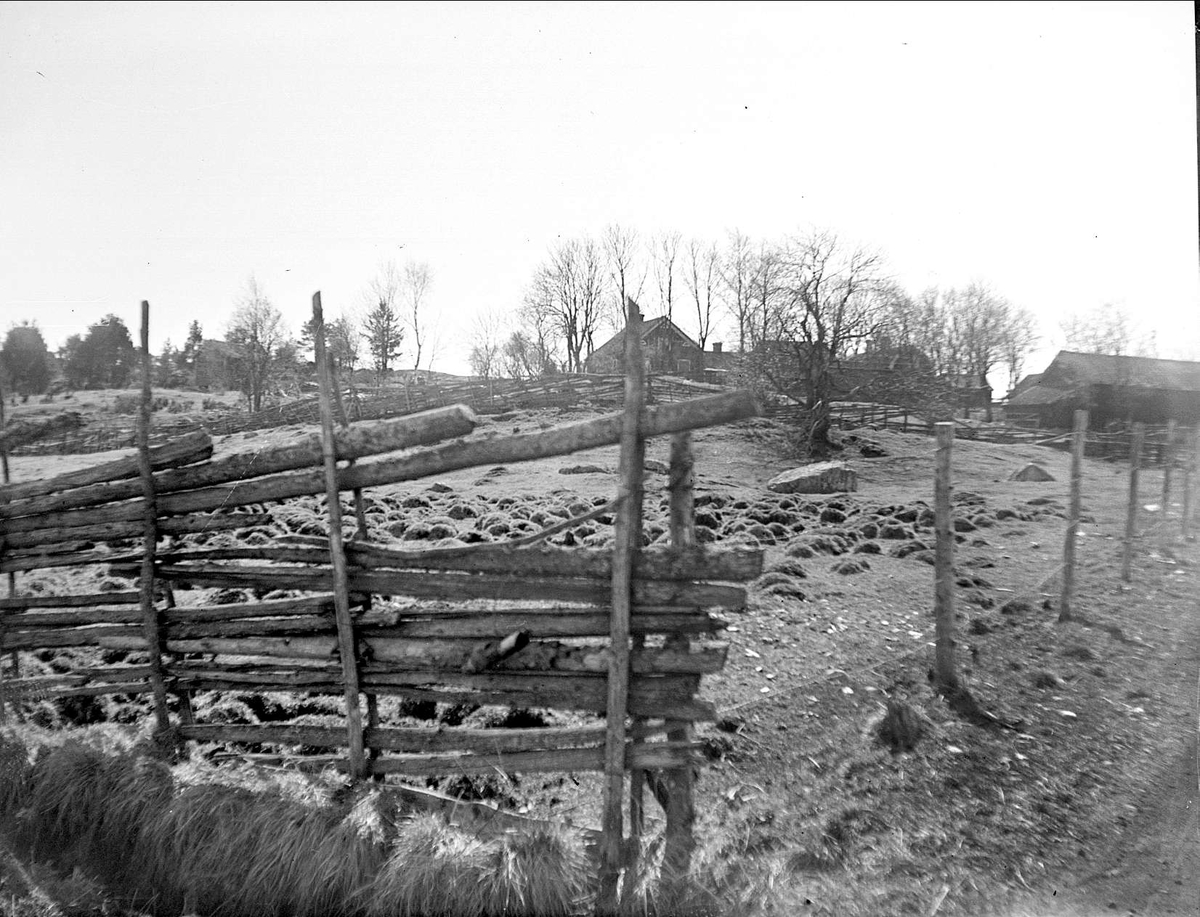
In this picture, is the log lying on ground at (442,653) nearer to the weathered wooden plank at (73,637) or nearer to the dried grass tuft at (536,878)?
the weathered wooden plank at (73,637)

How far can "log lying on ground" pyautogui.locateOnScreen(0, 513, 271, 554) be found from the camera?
3.54 metres

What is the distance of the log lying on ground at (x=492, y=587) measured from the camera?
2.78m

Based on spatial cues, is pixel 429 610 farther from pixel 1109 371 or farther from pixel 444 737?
pixel 1109 371

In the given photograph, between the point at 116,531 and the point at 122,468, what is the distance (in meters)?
0.42

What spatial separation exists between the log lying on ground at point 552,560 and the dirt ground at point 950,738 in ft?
4.36

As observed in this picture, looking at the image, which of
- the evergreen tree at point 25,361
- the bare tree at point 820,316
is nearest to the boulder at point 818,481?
the bare tree at point 820,316

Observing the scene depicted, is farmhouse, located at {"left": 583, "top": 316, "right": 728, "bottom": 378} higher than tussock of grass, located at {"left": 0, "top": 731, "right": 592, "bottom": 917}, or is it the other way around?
farmhouse, located at {"left": 583, "top": 316, "right": 728, "bottom": 378}

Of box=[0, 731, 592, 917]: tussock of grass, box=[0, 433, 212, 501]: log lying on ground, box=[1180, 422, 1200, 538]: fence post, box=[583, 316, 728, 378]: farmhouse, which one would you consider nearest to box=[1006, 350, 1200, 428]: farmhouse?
box=[1180, 422, 1200, 538]: fence post

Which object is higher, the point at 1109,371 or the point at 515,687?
the point at 1109,371

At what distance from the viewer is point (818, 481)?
13.3 meters

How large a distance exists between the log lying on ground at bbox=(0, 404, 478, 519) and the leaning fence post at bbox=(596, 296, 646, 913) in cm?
78

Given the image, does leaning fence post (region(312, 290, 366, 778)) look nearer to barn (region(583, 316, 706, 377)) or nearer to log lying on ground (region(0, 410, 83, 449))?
log lying on ground (region(0, 410, 83, 449))

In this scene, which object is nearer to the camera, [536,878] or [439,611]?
[536,878]

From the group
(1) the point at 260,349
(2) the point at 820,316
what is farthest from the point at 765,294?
(1) the point at 260,349
